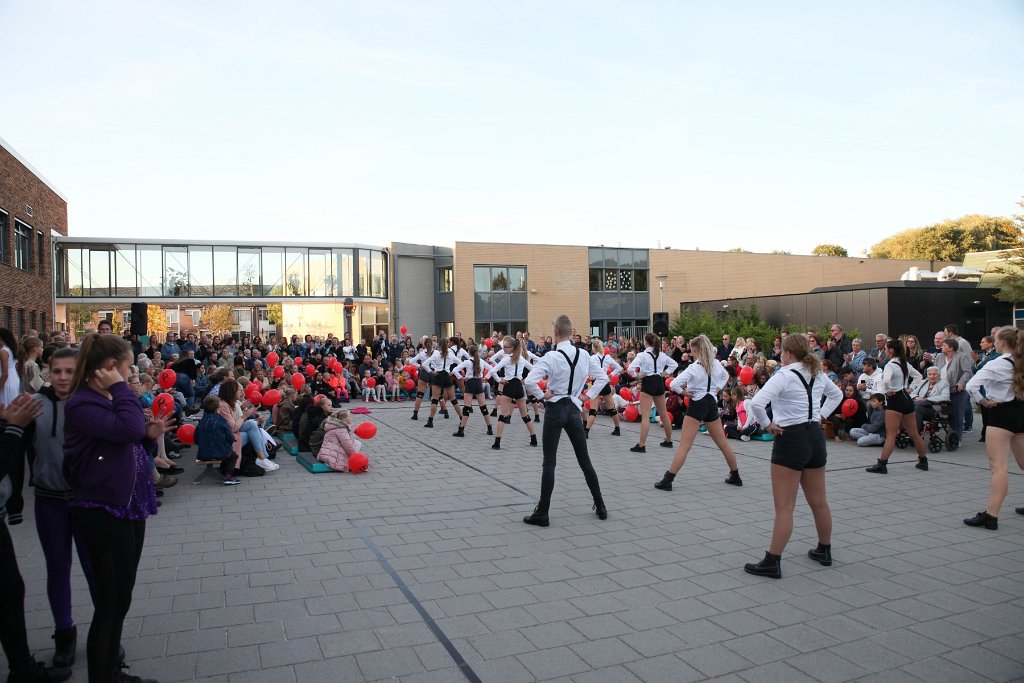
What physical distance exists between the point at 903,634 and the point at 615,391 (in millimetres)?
11591

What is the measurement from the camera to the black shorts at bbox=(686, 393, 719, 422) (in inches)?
315

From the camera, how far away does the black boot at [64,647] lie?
3645mm

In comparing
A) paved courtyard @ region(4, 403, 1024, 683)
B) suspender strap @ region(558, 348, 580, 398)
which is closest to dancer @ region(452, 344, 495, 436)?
paved courtyard @ region(4, 403, 1024, 683)

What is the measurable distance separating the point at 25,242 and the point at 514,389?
20.5 m

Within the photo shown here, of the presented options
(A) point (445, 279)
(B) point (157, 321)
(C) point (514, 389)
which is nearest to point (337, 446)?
(C) point (514, 389)

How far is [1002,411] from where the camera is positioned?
6055 millimetres

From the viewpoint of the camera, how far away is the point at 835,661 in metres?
3.67

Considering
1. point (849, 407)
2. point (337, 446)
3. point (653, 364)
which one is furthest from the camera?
point (849, 407)

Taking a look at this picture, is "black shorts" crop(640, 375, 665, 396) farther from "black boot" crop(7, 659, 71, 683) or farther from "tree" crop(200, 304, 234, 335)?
"tree" crop(200, 304, 234, 335)

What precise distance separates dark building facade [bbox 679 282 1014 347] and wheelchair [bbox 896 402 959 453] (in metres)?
12.2

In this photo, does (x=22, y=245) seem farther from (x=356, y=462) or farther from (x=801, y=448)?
(x=801, y=448)

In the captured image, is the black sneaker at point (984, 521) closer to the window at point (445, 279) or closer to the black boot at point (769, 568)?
the black boot at point (769, 568)

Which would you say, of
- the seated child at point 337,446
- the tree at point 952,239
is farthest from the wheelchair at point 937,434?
the tree at point 952,239

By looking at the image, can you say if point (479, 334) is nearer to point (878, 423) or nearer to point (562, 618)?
point (878, 423)
